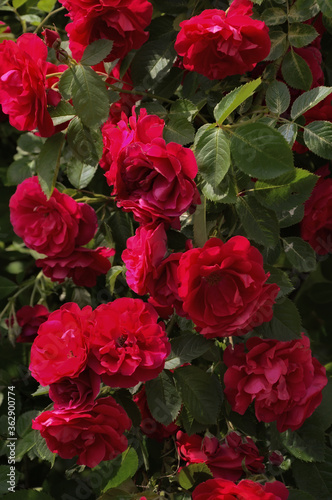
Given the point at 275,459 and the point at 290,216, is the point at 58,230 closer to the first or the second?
the point at 290,216

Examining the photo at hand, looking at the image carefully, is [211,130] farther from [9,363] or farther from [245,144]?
[9,363]

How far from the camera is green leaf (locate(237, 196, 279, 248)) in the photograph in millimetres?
935

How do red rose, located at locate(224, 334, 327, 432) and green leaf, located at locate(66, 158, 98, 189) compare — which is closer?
red rose, located at locate(224, 334, 327, 432)

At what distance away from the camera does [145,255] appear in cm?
86

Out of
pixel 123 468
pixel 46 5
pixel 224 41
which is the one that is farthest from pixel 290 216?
pixel 46 5

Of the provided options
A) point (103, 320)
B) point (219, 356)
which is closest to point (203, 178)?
point (103, 320)

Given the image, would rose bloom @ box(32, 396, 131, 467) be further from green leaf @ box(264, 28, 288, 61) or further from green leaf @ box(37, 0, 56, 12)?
green leaf @ box(37, 0, 56, 12)

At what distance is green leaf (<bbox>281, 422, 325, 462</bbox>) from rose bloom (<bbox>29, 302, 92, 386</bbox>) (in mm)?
419

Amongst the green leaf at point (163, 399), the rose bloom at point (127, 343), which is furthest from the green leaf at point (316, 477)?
the rose bloom at point (127, 343)

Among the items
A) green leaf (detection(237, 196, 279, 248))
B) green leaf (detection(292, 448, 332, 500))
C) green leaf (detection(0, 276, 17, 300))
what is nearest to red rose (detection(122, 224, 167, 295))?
green leaf (detection(237, 196, 279, 248))

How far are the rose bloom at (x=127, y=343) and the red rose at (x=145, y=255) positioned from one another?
43mm

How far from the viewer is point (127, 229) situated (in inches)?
48.8

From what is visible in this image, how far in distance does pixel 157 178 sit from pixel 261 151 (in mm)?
149

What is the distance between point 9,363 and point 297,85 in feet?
3.18
